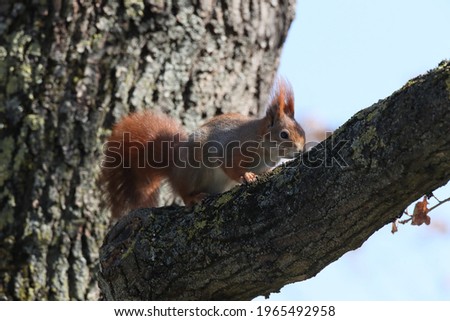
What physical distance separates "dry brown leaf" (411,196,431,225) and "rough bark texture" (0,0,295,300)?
4.80ft

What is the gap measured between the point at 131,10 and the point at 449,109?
1.79m

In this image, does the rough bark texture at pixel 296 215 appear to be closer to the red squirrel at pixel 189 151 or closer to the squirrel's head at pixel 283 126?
the red squirrel at pixel 189 151

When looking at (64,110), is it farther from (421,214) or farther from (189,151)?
(421,214)

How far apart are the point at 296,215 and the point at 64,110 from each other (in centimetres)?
141

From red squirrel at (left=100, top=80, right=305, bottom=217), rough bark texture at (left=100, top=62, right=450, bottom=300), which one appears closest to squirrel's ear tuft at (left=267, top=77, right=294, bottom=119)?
red squirrel at (left=100, top=80, right=305, bottom=217)

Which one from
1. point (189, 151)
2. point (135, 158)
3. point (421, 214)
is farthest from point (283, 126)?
point (421, 214)

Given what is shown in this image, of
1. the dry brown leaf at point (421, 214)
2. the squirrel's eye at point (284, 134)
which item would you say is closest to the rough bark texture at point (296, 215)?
the dry brown leaf at point (421, 214)

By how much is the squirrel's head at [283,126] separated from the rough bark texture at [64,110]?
1.51 ft

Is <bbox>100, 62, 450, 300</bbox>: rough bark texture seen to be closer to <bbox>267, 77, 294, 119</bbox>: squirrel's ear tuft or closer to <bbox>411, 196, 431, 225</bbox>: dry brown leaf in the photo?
<bbox>411, 196, 431, 225</bbox>: dry brown leaf

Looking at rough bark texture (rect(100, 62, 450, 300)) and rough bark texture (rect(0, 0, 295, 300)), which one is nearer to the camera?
rough bark texture (rect(100, 62, 450, 300))

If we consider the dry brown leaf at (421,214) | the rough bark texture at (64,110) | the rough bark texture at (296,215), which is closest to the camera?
the rough bark texture at (296,215)

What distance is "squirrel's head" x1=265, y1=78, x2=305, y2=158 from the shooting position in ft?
10.7

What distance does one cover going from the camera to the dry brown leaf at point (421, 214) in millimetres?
2129

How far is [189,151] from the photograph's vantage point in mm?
3213
